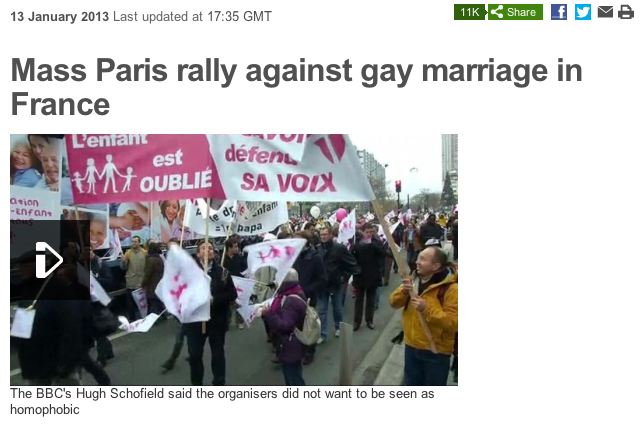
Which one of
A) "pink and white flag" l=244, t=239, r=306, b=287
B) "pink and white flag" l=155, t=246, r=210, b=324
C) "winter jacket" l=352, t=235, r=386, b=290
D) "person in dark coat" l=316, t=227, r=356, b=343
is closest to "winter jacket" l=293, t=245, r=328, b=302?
"person in dark coat" l=316, t=227, r=356, b=343

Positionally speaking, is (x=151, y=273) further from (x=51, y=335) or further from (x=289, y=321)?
(x=289, y=321)

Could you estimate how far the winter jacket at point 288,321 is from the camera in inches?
126

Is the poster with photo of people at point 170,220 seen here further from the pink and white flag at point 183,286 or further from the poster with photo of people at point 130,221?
the pink and white flag at point 183,286

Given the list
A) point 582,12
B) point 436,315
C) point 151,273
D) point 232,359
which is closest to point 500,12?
point 582,12

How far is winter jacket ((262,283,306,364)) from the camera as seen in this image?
10.5 ft

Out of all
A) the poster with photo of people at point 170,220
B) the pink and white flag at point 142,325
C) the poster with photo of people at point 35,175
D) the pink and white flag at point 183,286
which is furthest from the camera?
the poster with photo of people at point 170,220

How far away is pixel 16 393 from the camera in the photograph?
2.77 metres

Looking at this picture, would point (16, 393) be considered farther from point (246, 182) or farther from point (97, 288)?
point (246, 182)

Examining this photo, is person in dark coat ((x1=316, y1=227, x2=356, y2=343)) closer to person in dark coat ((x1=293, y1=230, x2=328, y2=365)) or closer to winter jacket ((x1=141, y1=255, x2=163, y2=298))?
person in dark coat ((x1=293, y1=230, x2=328, y2=365))

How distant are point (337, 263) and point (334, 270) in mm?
97

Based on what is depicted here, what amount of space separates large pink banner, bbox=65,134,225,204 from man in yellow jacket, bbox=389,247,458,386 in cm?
143

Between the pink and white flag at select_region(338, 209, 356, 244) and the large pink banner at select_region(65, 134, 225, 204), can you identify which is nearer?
the large pink banner at select_region(65, 134, 225, 204)

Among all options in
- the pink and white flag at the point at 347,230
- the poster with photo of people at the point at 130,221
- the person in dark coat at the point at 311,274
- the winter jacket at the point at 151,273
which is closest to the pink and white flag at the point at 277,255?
the person in dark coat at the point at 311,274

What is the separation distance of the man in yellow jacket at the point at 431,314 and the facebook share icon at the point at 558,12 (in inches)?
61.3
